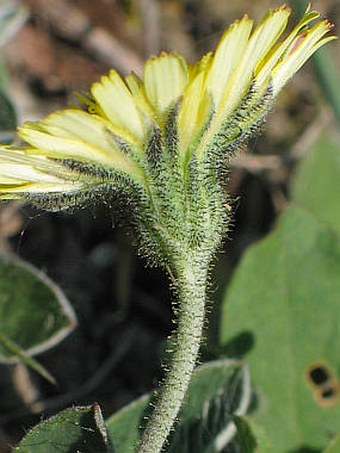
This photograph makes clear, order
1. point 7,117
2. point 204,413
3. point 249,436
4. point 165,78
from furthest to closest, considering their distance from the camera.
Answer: point 7,117
point 204,413
point 249,436
point 165,78

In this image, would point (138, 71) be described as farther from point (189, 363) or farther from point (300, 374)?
point (189, 363)

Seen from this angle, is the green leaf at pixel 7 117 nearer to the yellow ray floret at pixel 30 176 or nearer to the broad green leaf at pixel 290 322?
the broad green leaf at pixel 290 322

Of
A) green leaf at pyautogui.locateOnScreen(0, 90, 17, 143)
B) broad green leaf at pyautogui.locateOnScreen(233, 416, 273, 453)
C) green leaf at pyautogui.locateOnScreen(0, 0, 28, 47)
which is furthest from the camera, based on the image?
green leaf at pyautogui.locateOnScreen(0, 0, 28, 47)

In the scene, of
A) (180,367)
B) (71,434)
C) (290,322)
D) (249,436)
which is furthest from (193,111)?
(290,322)

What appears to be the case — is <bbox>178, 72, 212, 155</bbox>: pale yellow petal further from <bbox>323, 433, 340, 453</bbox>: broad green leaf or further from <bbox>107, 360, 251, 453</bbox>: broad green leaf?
<bbox>323, 433, 340, 453</bbox>: broad green leaf

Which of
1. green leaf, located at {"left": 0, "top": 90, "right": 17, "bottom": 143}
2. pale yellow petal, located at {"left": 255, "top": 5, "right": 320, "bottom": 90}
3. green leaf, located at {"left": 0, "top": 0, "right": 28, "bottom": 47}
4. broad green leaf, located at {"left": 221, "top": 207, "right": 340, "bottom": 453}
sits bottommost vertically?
broad green leaf, located at {"left": 221, "top": 207, "right": 340, "bottom": 453}

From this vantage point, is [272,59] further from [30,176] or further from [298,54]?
[30,176]

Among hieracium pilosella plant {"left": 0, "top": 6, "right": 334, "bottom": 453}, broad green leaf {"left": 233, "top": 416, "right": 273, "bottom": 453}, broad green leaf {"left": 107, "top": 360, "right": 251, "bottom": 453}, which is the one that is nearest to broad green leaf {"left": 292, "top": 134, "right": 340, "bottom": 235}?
broad green leaf {"left": 107, "top": 360, "right": 251, "bottom": 453}
